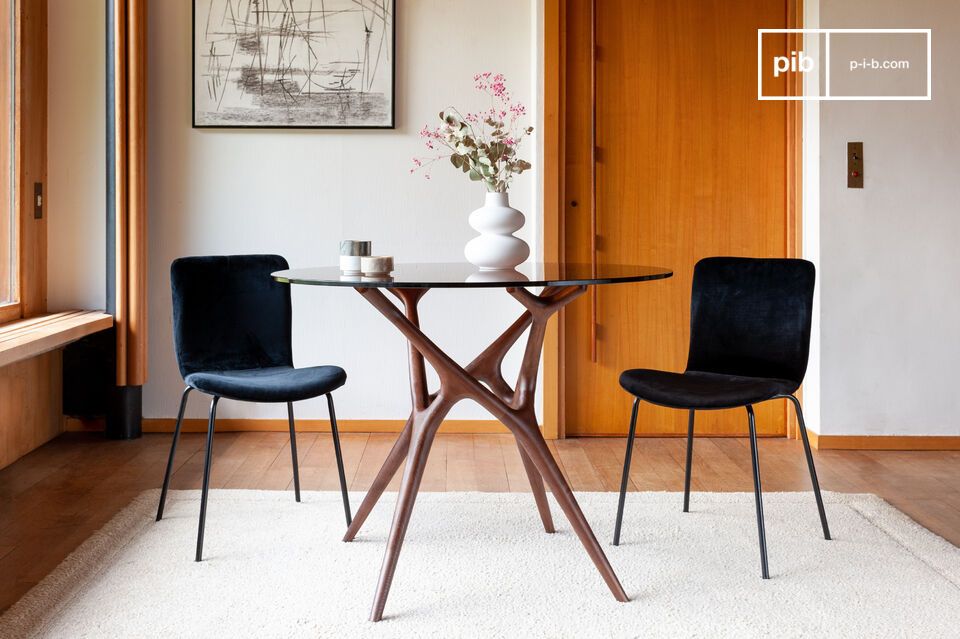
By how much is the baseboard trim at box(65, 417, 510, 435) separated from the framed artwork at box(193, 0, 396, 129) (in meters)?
1.33

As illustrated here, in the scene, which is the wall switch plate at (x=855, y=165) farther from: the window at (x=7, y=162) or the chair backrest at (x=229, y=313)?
the window at (x=7, y=162)

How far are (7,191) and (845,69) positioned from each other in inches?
136

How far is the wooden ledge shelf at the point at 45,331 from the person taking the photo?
3.11 metres

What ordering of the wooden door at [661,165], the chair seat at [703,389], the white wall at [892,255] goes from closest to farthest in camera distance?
1. the chair seat at [703,389]
2. the white wall at [892,255]
3. the wooden door at [661,165]

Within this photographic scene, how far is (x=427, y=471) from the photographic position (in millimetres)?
3611

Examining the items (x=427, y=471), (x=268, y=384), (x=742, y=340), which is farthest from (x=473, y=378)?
(x=427, y=471)

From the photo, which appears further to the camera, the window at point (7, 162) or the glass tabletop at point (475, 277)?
the window at point (7, 162)

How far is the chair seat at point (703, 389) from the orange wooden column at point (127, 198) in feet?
7.48

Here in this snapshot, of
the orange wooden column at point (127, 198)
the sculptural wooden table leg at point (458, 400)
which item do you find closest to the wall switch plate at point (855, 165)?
the sculptural wooden table leg at point (458, 400)

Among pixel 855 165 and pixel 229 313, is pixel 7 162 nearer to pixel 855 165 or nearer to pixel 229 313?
pixel 229 313

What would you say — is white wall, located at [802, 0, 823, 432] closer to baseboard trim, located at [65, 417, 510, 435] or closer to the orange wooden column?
baseboard trim, located at [65, 417, 510, 435]

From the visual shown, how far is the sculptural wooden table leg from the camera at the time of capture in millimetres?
2332

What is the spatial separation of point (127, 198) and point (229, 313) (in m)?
1.26

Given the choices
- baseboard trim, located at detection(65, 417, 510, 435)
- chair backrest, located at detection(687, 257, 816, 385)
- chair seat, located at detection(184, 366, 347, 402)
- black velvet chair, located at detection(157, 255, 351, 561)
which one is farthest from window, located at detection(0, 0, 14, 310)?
chair backrest, located at detection(687, 257, 816, 385)
